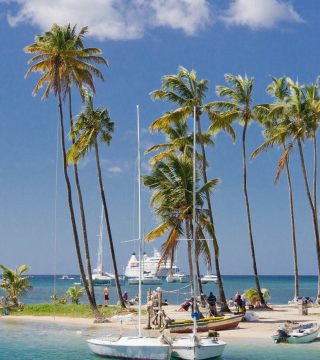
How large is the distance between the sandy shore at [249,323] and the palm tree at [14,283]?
11.4 ft

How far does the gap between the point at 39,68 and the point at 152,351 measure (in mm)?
25395

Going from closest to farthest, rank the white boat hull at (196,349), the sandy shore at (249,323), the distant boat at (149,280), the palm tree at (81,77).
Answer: the white boat hull at (196,349) → the sandy shore at (249,323) → the palm tree at (81,77) → the distant boat at (149,280)

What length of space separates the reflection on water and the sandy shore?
1580 mm

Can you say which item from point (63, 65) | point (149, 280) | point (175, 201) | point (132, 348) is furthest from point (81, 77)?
point (149, 280)

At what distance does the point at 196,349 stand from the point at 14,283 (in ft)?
90.3

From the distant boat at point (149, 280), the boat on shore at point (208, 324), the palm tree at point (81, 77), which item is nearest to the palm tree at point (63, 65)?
the palm tree at point (81, 77)

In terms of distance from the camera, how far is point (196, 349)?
2495cm

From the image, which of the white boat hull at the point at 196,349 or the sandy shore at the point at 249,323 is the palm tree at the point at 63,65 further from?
the white boat hull at the point at 196,349

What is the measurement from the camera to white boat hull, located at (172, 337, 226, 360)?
81.9ft

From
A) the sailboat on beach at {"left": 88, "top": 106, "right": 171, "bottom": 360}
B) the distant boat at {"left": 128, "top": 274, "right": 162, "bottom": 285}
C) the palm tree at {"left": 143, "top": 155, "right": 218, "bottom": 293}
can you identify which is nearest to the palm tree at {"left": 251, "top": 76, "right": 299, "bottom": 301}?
the palm tree at {"left": 143, "top": 155, "right": 218, "bottom": 293}

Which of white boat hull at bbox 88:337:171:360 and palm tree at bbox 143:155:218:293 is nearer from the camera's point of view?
white boat hull at bbox 88:337:171:360

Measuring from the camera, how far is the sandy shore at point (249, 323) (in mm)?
31952

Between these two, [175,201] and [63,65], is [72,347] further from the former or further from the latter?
[63,65]

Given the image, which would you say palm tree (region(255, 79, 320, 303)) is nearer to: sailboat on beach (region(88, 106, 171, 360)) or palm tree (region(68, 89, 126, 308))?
palm tree (region(68, 89, 126, 308))
